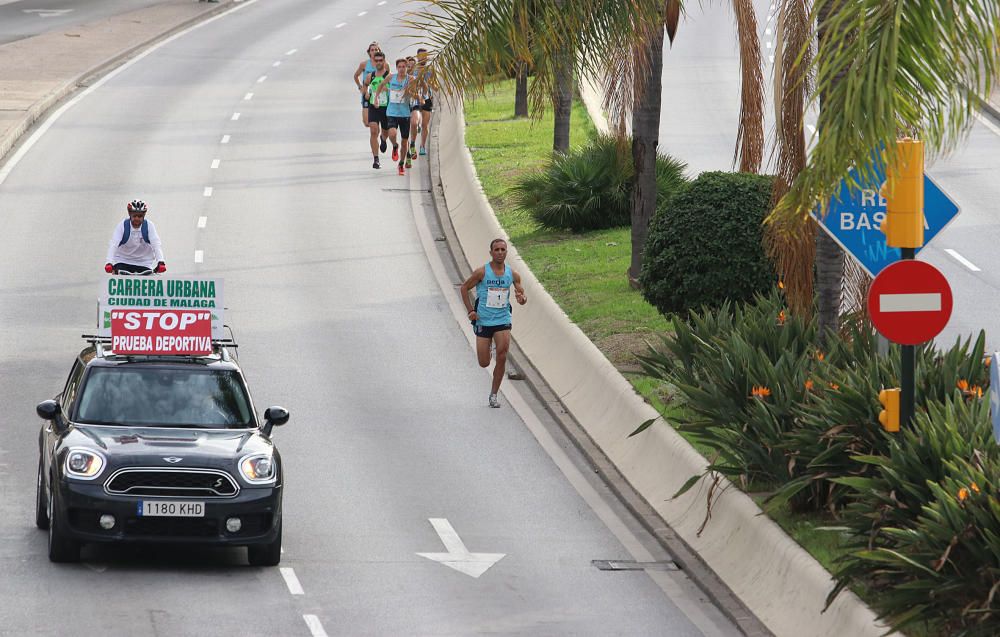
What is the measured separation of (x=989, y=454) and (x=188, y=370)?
6.63 metres

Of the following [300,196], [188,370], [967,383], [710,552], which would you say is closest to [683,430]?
[710,552]

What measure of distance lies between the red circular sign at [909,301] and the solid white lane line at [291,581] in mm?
4856

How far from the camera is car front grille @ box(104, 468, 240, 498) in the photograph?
13.4m

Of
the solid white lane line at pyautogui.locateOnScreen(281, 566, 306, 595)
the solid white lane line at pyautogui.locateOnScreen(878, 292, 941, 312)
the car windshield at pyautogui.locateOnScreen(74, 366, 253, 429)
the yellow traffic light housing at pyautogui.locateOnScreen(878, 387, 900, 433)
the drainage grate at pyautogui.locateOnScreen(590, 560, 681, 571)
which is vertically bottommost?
the drainage grate at pyautogui.locateOnScreen(590, 560, 681, 571)

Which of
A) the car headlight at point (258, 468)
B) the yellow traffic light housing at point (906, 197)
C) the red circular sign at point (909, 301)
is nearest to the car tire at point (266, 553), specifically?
the car headlight at point (258, 468)

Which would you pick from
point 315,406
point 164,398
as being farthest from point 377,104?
point 164,398

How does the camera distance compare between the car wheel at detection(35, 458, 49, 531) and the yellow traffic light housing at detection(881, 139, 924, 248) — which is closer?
the yellow traffic light housing at detection(881, 139, 924, 248)

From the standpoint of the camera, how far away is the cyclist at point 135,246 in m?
20.7

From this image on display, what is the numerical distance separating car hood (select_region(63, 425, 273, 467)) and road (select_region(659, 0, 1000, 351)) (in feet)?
18.5

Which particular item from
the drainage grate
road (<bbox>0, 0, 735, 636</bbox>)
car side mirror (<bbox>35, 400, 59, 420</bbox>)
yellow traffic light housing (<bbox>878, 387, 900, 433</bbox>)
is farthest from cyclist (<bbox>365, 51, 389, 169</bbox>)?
yellow traffic light housing (<bbox>878, 387, 900, 433</bbox>)

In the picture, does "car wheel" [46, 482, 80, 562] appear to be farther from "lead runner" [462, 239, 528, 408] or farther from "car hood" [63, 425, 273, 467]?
"lead runner" [462, 239, 528, 408]

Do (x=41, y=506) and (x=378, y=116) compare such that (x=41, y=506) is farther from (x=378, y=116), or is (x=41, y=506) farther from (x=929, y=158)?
(x=378, y=116)

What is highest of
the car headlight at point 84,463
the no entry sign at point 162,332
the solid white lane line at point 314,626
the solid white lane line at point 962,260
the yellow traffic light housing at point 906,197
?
the yellow traffic light housing at point 906,197

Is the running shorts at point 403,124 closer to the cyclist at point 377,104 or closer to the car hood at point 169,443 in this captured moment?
the cyclist at point 377,104
